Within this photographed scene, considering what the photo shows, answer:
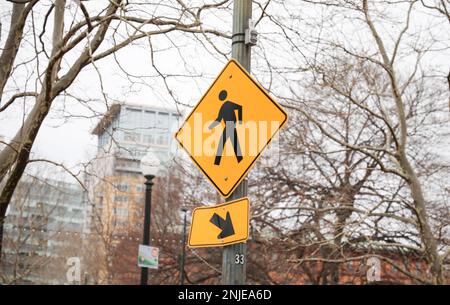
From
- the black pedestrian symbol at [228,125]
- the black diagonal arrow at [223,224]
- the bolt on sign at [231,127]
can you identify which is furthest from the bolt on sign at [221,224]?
the black pedestrian symbol at [228,125]

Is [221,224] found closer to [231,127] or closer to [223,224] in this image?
[223,224]

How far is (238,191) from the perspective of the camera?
472cm

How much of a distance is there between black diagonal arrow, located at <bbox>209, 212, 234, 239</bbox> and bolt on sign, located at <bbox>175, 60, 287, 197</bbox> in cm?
20

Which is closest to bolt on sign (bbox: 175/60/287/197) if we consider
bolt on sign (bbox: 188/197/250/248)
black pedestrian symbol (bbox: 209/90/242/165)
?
black pedestrian symbol (bbox: 209/90/242/165)

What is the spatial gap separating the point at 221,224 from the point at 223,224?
2 cm

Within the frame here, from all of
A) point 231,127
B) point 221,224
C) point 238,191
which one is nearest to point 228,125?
point 231,127

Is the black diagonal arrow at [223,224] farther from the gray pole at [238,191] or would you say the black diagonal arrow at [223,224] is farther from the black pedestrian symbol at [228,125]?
the black pedestrian symbol at [228,125]

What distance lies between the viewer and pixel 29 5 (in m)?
8.41

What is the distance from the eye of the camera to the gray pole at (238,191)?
176 inches

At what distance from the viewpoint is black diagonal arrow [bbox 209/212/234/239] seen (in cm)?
456

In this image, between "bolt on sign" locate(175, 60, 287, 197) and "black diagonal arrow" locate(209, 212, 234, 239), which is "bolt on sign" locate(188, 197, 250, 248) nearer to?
"black diagonal arrow" locate(209, 212, 234, 239)
